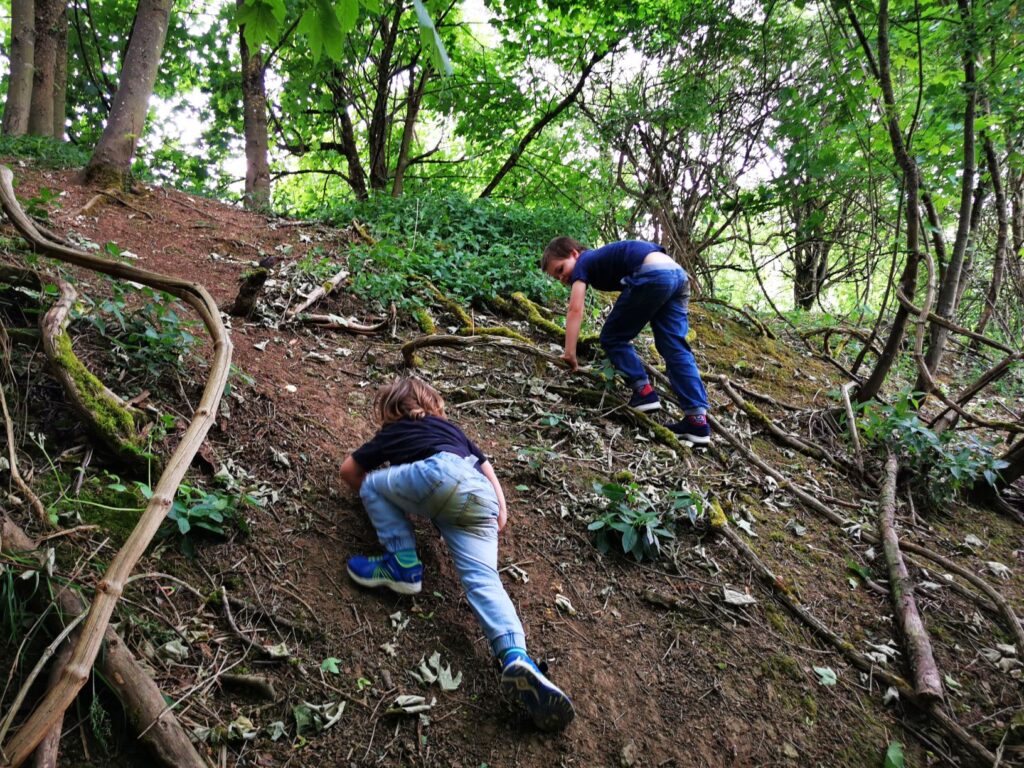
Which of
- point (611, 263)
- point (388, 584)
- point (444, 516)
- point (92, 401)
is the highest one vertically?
point (611, 263)

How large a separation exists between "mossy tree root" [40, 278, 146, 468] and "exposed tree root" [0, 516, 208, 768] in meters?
0.73

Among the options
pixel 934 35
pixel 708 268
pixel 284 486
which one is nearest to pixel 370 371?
pixel 284 486

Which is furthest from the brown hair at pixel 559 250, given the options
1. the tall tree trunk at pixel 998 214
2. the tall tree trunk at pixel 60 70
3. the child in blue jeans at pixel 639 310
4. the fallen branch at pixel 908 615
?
the tall tree trunk at pixel 60 70

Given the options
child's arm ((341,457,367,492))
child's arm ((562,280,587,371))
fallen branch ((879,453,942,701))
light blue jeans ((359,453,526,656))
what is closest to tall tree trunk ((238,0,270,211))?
child's arm ((562,280,587,371))

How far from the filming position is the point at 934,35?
208 inches

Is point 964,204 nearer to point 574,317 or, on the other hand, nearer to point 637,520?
point 574,317

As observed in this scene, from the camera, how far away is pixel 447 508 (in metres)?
2.61

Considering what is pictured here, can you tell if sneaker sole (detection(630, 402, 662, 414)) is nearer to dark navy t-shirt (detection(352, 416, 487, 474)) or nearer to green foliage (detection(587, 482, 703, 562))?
green foliage (detection(587, 482, 703, 562))

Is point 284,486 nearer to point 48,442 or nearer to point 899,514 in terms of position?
point 48,442

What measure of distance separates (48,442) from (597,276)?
3.63 metres

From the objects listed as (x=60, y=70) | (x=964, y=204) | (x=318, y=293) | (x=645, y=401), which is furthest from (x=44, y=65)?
(x=964, y=204)

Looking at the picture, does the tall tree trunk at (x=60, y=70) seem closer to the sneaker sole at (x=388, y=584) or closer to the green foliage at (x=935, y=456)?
the sneaker sole at (x=388, y=584)

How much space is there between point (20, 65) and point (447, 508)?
10798mm

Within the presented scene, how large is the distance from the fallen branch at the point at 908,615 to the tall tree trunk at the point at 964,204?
1.71m
